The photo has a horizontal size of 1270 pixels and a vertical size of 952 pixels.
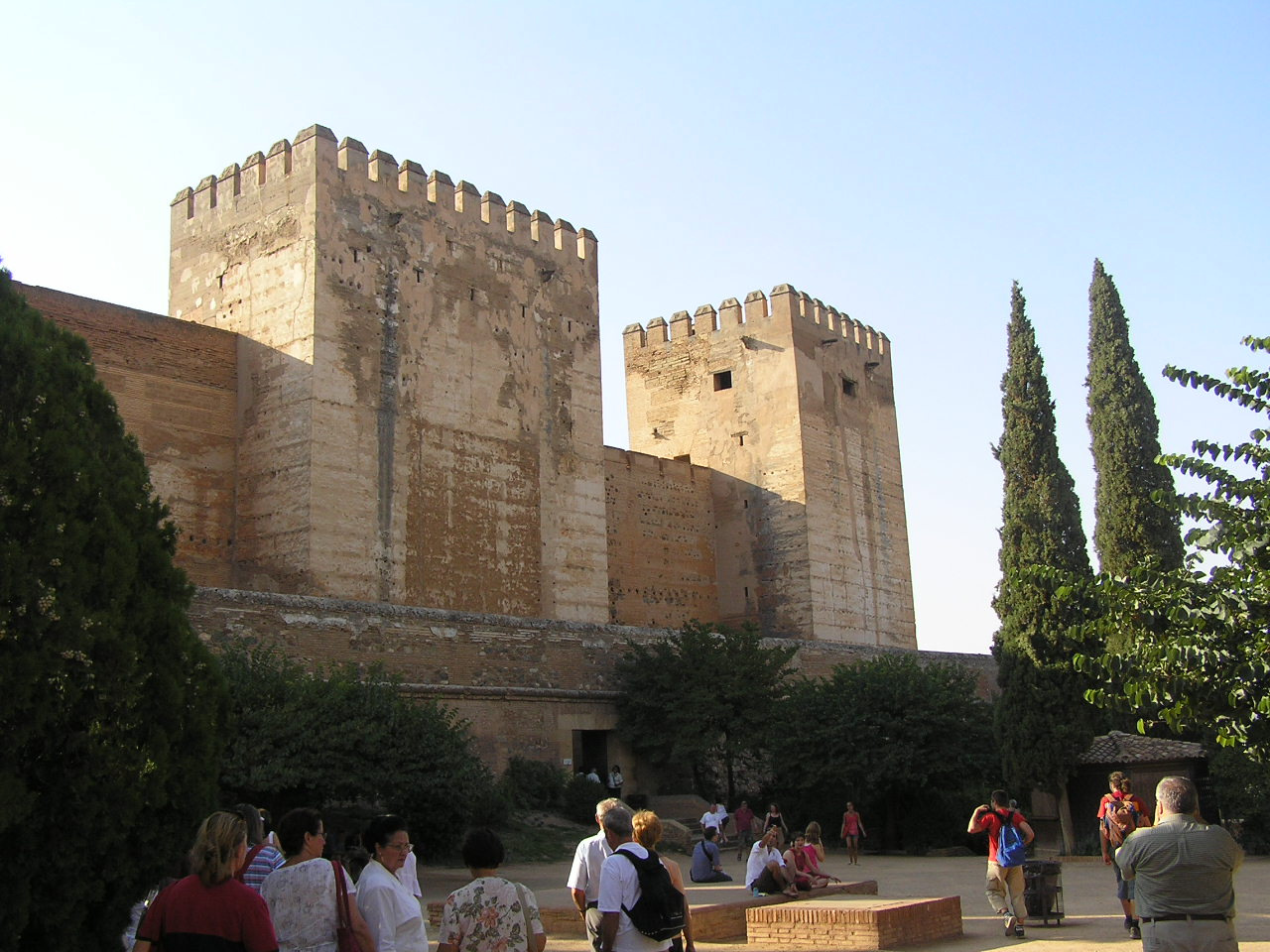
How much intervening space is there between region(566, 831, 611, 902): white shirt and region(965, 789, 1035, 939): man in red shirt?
13.6ft

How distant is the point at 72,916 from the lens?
6.05 meters

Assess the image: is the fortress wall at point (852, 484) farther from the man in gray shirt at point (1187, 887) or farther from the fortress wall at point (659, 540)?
the man in gray shirt at point (1187, 887)

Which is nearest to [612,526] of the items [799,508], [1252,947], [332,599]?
[799,508]

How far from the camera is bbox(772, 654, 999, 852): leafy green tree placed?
61.8 ft

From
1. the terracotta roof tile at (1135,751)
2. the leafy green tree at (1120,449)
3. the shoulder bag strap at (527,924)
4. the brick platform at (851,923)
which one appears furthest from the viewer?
the leafy green tree at (1120,449)

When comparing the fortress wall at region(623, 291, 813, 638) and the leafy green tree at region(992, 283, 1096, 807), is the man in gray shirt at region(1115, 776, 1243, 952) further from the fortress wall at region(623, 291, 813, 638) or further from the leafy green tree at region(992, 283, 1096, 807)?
the fortress wall at region(623, 291, 813, 638)

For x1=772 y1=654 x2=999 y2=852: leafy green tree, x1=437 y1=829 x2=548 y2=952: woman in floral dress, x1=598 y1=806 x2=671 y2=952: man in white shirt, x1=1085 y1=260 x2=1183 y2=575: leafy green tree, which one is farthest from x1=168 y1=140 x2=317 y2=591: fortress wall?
x1=437 y1=829 x2=548 y2=952: woman in floral dress

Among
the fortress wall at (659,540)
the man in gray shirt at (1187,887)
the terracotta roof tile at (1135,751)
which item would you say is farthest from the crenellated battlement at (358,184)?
the man in gray shirt at (1187,887)

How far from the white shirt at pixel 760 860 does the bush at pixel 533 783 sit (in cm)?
783

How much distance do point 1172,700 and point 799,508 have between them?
2121 centimetres

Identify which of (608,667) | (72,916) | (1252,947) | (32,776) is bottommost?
(1252,947)

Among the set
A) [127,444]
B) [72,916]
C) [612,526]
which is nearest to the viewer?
[72,916]

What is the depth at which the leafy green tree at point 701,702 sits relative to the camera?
19750mm

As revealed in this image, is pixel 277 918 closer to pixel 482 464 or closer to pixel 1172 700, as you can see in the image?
pixel 1172 700
